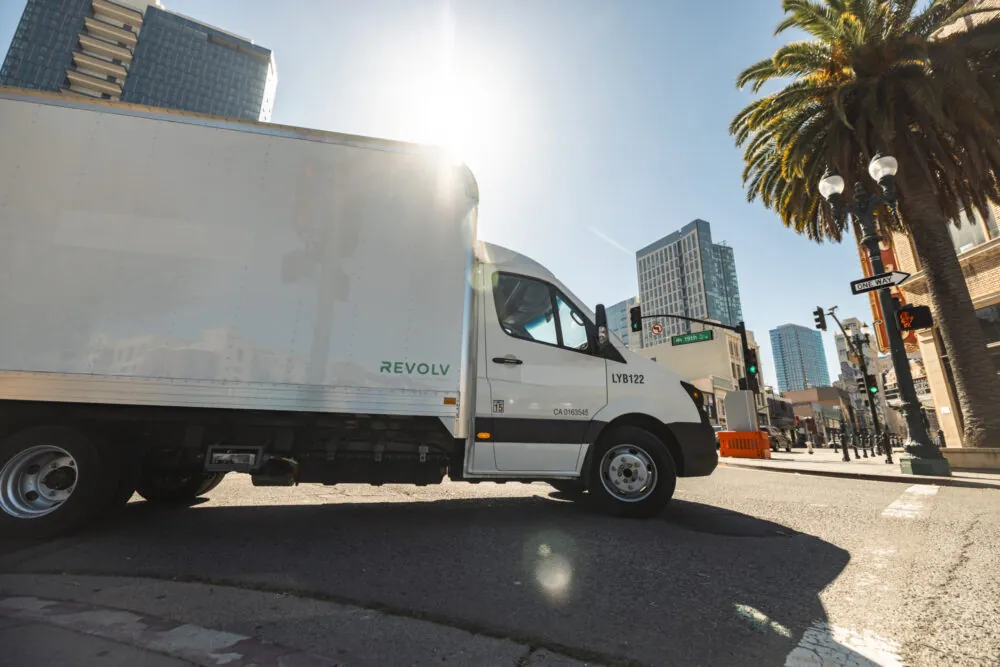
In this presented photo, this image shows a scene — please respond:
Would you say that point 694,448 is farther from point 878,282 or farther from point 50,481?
point 878,282

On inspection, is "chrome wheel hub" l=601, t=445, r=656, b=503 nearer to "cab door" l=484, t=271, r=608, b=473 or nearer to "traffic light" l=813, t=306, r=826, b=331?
"cab door" l=484, t=271, r=608, b=473

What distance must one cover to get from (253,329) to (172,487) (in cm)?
271

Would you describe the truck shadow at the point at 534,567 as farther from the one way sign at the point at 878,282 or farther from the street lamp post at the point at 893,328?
the one way sign at the point at 878,282

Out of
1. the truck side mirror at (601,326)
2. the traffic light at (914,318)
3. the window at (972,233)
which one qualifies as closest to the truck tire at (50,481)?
the truck side mirror at (601,326)

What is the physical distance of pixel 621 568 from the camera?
302 centimetres

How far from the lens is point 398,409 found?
157 inches

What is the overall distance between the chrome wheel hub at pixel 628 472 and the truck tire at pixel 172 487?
4.31 metres

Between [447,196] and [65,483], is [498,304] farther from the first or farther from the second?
[65,483]

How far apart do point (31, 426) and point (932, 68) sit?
18.7 metres

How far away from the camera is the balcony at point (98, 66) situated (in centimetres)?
7525

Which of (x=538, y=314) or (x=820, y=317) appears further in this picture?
(x=820, y=317)

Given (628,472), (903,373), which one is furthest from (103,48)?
(903,373)

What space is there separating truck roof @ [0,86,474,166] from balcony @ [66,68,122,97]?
102 m

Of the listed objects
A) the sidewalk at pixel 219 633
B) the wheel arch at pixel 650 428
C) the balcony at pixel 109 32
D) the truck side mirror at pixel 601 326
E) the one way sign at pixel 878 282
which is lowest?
the sidewalk at pixel 219 633
